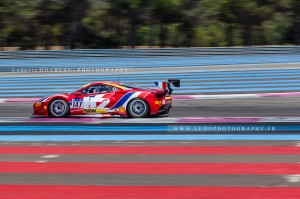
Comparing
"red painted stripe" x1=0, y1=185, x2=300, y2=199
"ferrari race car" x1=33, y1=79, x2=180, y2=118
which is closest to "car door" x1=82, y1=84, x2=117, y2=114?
"ferrari race car" x1=33, y1=79, x2=180, y2=118

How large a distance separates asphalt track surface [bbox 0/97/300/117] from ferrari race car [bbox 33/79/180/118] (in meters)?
0.99

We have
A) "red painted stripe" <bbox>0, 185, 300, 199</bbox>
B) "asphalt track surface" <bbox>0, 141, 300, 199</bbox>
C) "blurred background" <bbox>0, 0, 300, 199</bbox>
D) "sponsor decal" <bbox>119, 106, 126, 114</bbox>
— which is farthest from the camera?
"sponsor decal" <bbox>119, 106, 126, 114</bbox>

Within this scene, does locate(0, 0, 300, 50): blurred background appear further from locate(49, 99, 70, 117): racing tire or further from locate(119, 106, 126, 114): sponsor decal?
locate(119, 106, 126, 114): sponsor decal

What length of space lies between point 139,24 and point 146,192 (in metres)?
20.5

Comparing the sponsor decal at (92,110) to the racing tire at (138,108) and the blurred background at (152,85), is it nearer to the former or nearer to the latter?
the blurred background at (152,85)

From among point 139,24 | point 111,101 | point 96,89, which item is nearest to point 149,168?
point 111,101

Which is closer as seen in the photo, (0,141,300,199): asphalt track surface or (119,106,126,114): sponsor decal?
(0,141,300,199): asphalt track surface

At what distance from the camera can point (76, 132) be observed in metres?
11.7

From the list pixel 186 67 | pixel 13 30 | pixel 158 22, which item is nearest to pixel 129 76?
pixel 186 67

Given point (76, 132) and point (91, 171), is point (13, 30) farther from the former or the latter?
point (91, 171)

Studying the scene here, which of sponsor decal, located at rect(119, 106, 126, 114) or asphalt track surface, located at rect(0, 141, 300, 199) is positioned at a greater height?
sponsor decal, located at rect(119, 106, 126, 114)

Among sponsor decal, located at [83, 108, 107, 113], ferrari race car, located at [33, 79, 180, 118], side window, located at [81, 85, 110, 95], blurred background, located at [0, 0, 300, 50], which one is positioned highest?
blurred background, located at [0, 0, 300, 50]

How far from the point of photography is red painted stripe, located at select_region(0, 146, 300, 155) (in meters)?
9.67

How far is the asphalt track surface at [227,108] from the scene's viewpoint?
15.0 m
